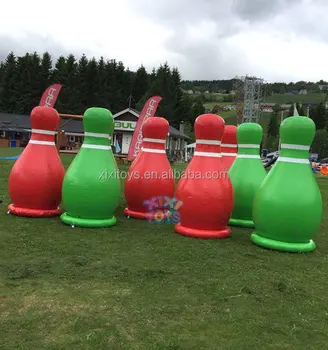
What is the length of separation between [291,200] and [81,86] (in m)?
49.3

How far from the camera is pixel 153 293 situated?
345 cm

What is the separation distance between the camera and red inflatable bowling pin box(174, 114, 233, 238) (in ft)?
18.3

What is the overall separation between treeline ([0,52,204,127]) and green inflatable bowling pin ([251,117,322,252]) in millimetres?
42943

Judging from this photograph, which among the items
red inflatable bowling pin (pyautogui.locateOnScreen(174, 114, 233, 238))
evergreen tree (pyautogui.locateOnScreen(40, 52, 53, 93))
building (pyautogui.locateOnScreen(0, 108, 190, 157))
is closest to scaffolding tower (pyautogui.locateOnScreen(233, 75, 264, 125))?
building (pyautogui.locateOnScreen(0, 108, 190, 157))

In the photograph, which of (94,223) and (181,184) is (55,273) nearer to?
(94,223)

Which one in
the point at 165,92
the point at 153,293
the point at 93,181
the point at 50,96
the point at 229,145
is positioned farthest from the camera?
the point at 165,92

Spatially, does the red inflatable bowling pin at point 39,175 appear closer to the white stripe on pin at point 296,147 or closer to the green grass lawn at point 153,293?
the green grass lawn at point 153,293

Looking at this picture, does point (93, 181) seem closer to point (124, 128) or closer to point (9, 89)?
point (124, 128)

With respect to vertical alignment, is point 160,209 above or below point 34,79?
below

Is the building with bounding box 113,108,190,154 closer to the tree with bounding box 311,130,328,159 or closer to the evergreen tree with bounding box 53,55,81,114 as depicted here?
the evergreen tree with bounding box 53,55,81,114

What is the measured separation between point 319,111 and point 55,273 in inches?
2399

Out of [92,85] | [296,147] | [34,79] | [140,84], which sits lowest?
[296,147]

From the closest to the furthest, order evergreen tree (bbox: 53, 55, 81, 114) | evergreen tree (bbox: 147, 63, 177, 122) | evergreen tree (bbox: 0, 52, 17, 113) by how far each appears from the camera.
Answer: evergreen tree (bbox: 147, 63, 177, 122), evergreen tree (bbox: 53, 55, 81, 114), evergreen tree (bbox: 0, 52, 17, 113)

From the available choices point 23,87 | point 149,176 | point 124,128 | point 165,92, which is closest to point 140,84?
point 165,92
